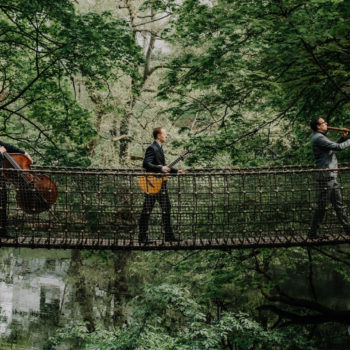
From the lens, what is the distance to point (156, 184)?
3855 mm

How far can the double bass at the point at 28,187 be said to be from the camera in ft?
13.2

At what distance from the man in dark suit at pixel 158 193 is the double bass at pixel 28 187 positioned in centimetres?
97

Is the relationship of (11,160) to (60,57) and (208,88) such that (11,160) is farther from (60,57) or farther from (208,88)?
(208,88)

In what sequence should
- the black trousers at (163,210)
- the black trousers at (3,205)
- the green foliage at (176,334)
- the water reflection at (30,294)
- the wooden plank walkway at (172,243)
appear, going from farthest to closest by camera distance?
the water reflection at (30,294) < the green foliage at (176,334) < the black trousers at (3,205) < the black trousers at (163,210) < the wooden plank walkway at (172,243)

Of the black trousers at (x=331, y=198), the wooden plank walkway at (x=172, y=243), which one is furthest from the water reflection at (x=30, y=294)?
the black trousers at (x=331, y=198)

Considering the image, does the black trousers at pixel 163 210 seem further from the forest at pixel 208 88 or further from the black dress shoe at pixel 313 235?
the forest at pixel 208 88

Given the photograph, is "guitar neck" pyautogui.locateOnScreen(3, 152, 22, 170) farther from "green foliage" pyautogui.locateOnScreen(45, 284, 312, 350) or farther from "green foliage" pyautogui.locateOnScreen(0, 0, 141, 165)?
"green foliage" pyautogui.locateOnScreen(45, 284, 312, 350)

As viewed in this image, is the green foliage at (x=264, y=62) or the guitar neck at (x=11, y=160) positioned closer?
the guitar neck at (x=11, y=160)

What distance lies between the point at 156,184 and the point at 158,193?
0.32ft

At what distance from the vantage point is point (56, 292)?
12406 millimetres

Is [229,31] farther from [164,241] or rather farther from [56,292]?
[56,292]

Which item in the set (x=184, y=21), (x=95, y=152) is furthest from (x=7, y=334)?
(x=184, y=21)

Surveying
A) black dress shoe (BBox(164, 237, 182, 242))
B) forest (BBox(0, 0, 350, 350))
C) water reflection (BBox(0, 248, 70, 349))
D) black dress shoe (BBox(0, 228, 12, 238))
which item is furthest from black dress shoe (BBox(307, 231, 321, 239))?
water reflection (BBox(0, 248, 70, 349))

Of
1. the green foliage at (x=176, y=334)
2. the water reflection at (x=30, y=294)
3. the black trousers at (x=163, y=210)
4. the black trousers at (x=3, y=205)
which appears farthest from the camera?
the water reflection at (x=30, y=294)
